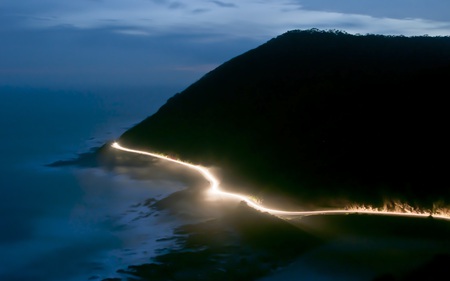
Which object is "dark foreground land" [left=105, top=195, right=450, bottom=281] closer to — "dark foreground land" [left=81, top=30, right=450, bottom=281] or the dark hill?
"dark foreground land" [left=81, top=30, right=450, bottom=281]

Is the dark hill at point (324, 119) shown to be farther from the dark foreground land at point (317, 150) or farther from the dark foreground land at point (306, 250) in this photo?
the dark foreground land at point (306, 250)

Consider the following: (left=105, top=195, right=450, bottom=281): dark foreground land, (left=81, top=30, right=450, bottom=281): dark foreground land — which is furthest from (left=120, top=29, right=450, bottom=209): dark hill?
(left=105, top=195, right=450, bottom=281): dark foreground land

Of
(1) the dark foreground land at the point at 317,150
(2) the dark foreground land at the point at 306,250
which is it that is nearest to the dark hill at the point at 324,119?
(1) the dark foreground land at the point at 317,150

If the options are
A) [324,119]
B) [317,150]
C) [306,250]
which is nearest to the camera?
[306,250]

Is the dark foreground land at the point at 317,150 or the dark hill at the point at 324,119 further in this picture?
the dark hill at the point at 324,119

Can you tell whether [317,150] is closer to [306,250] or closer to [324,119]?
[324,119]

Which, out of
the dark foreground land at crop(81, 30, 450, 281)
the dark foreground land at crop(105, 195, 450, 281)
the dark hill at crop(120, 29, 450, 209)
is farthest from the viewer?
the dark hill at crop(120, 29, 450, 209)

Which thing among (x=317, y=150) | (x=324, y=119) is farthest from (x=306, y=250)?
(x=324, y=119)

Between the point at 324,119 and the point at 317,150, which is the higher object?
the point at 324,119

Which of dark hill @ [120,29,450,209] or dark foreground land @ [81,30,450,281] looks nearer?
dark foreground land @ [81,30,450,281]

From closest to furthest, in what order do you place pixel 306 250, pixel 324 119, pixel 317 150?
pixel 306 250
pixel 317 150
pixel 324 119
